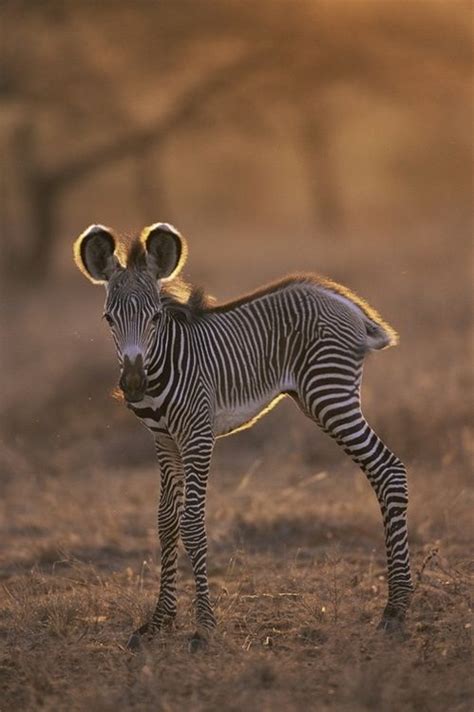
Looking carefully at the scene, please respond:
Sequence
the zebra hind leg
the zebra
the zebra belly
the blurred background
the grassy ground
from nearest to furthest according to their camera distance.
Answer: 1. the grassy ground
2. the zebra
3. the zebra hind leg
4. the zebra belly
5. the blurred background

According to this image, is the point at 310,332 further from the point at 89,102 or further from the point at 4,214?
the point at 4,214

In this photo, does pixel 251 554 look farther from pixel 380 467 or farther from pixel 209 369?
pixel 209 369

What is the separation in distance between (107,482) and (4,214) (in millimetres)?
22562

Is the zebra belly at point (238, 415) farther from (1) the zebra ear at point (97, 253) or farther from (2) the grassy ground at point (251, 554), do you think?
(1) the zebra ear at point (97, 253)

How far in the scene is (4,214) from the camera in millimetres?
32812

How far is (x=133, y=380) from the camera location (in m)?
6.10

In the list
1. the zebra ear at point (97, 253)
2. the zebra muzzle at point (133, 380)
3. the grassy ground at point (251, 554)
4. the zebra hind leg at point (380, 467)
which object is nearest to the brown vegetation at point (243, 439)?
the grassy ground at point (251, 554)

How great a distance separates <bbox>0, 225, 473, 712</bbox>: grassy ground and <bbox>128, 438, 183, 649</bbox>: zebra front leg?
162mm

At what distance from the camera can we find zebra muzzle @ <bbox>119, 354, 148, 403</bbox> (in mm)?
6098

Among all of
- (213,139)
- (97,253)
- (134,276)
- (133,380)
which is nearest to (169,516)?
(133,380)

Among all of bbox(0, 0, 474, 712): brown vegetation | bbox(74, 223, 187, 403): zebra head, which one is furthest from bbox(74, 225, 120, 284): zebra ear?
bbox(0, 0, 474, 712): brown vegetation

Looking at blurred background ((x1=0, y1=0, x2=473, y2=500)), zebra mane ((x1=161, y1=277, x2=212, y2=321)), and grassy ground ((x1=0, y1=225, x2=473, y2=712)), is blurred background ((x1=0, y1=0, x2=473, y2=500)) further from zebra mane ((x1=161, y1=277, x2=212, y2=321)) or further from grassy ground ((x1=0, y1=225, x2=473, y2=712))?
zebra mane ((x1=161, y1=277, x2=212, y2=321))

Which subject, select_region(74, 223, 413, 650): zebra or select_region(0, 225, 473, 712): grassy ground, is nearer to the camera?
select_region(0, 225, 473, 712): grassy ground

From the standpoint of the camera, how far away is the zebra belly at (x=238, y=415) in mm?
6930
